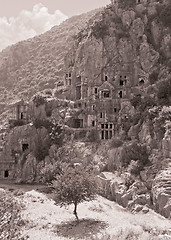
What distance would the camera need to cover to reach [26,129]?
84.4 metres

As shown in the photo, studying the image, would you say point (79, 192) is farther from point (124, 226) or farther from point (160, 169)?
point (160, 169)

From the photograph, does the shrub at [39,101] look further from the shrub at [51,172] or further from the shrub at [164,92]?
the shrub at [164,92]

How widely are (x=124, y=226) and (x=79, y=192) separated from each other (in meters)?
7.92

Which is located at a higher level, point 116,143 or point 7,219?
point 116,143

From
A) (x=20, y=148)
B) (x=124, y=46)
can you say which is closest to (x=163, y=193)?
(x=20, y=148)

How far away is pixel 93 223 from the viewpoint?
158ft

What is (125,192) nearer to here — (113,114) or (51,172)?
(51,172)

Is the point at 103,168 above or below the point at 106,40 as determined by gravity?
below

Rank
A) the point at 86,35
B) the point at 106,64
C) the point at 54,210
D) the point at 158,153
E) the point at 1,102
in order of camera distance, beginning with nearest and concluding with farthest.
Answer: the point at 54,210 < the point at 158,153 < the point at 106,64 < the point at 86,35 < the point at 1,102

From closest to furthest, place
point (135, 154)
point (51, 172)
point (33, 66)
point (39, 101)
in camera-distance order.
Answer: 1. point (135, 154)
2. point (51, 172)
3. point (39, 101)
4. point (33, 66)

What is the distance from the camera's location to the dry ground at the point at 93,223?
42.5 m

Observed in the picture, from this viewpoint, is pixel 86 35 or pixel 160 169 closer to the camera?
pixel 160 169

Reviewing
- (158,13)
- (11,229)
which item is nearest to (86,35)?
(158,13)

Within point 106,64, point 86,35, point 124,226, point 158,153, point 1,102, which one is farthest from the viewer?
point 1,102
